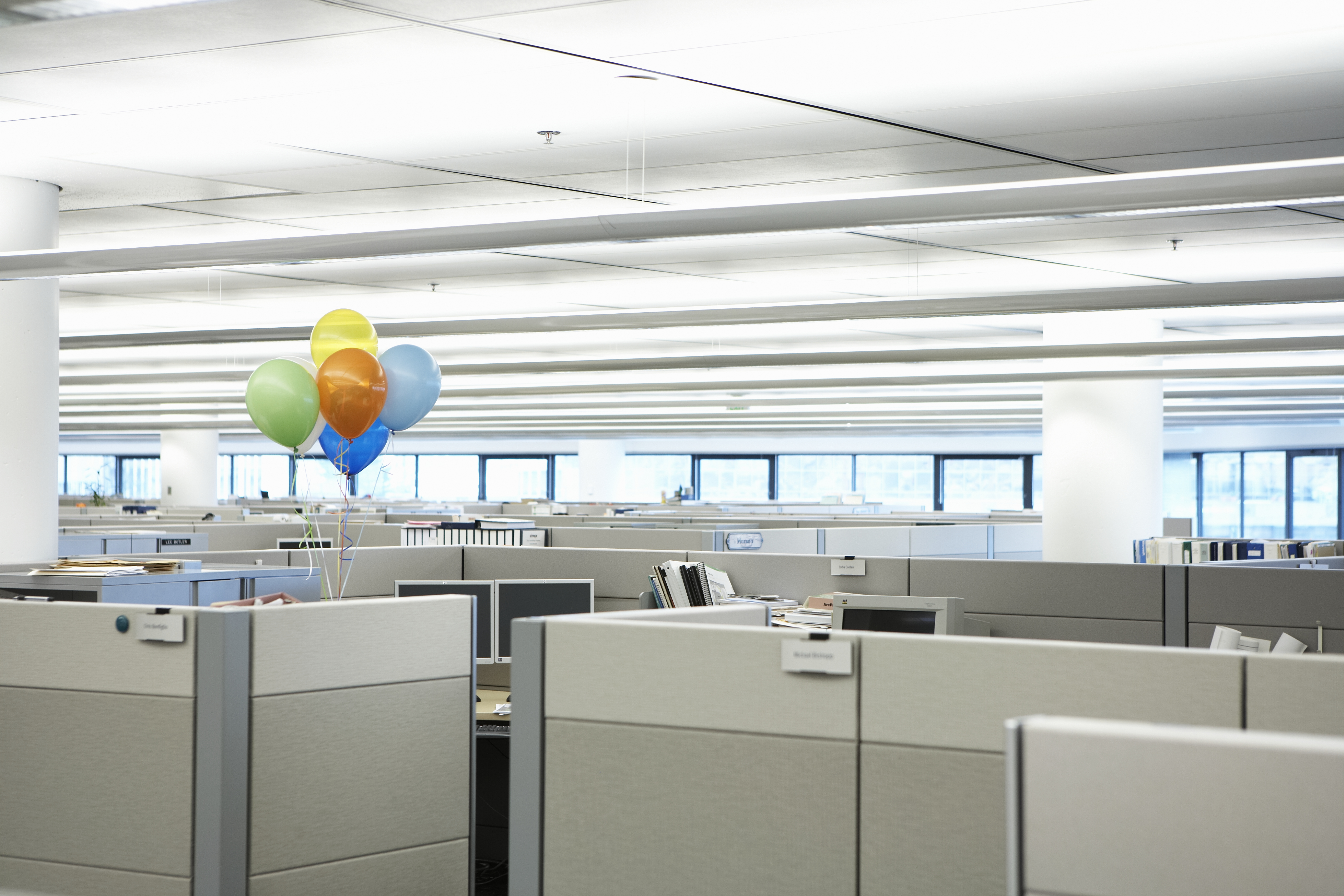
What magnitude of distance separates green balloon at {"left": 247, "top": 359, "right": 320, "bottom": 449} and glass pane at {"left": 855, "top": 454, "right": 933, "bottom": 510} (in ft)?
55.0

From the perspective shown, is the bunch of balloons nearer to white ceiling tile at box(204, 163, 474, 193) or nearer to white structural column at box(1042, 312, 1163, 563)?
white ceiling tile at box(204, 163, 474, 193)

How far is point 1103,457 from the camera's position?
8.05 metres

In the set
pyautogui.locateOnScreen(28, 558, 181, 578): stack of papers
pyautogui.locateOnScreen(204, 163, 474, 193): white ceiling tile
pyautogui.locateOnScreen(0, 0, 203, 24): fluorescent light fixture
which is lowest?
pyautogui.locateOnScreen(28, 558, 181, 578): stack of papers

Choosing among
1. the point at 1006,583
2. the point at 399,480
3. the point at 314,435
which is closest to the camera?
the point at 314,435

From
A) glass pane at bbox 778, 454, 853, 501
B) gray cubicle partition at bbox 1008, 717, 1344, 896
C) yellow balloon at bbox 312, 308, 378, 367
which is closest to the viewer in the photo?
gray cubicle partition at bbox 1008, 717, 1344, 896

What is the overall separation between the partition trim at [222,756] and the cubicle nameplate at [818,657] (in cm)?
128

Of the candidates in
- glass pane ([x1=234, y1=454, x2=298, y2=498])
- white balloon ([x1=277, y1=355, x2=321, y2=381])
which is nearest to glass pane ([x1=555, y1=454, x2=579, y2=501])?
glass pane ([x1=234, y1=454, x2=298, y2=498])

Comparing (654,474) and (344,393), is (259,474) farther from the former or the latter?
(344,393)

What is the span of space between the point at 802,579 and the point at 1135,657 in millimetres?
2855

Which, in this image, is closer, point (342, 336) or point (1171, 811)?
point (1171, 811)

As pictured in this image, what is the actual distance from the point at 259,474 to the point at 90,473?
4402 mm

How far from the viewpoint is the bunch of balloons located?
12.8ft

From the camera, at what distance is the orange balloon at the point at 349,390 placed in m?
3.93

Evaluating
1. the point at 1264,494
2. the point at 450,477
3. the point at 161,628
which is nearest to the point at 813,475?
the point at 1264,494
